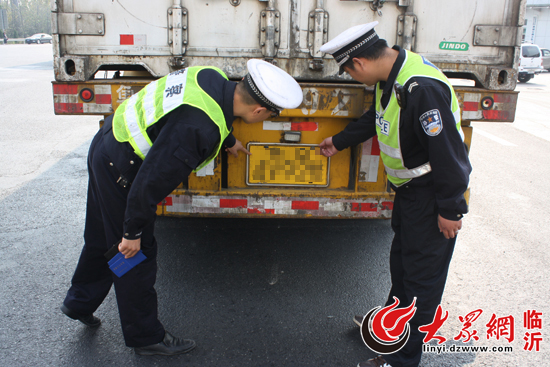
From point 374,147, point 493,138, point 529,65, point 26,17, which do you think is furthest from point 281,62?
point 26,17

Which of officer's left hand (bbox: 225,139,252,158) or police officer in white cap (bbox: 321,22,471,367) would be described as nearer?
police officer in white cap (bbox: 321,22,471,367)

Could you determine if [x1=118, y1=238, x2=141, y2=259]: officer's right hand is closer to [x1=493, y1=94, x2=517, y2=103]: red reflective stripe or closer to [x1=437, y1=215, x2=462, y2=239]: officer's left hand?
[x1=437, y1=215, x2=462, y2=239]: officer's left hand

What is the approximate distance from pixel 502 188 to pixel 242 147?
4101mm

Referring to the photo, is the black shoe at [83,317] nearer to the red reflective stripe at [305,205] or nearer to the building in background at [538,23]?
the red reflective stripe at [305,205]

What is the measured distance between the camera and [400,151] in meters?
2.43

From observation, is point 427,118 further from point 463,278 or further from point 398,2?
point 463,278

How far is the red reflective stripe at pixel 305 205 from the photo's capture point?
11.1ft

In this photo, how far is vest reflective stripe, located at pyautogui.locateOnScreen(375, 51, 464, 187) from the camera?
2326mm

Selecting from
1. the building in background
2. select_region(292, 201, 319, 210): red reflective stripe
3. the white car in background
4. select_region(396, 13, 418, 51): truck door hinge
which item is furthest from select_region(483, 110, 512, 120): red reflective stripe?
the building in background

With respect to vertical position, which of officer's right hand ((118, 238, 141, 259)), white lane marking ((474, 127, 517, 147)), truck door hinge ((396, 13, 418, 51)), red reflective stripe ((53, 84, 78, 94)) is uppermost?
truck door hinge ((396, 13, 418, 51))

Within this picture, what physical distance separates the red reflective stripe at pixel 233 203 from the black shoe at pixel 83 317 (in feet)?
3.58

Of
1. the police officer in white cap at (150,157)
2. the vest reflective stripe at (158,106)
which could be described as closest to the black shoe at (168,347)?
the police officer in white cap at (150,157)

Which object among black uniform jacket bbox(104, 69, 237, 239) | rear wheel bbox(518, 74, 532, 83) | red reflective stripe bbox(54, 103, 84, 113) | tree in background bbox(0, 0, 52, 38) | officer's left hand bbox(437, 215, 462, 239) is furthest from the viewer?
tree in background bbox(0, 0, 52, 38)

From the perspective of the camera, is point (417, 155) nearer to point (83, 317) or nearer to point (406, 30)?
point (406, 30)
